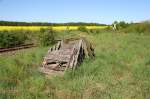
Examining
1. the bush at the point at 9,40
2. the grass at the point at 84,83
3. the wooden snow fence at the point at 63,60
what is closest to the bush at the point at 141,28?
the bush at the point at 9,40

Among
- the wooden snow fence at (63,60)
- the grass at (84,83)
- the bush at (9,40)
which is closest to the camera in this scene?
the grass at (84,83)

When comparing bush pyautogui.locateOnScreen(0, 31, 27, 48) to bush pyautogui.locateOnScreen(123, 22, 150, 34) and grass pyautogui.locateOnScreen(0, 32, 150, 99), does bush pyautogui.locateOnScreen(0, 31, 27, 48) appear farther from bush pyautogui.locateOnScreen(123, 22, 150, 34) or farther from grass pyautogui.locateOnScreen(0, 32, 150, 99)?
bush pyautogui.locateOnScreen(123, 22, 150, 34)

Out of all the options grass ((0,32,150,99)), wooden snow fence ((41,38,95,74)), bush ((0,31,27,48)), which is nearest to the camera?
grass ((0,32,150,99))

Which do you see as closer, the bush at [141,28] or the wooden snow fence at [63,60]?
the wooden snow fence at [63,60]

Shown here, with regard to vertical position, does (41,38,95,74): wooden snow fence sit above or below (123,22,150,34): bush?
above

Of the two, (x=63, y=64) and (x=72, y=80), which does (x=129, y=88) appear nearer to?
(x=72, y=80)

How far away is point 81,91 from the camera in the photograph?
8805mm

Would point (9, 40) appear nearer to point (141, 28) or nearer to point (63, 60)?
point (63, 60)

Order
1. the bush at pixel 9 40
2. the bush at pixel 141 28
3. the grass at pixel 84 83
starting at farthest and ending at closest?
1. the bush at pixel 141 28
2. the bush at pixel 9 40
3. the grass at pixel 84 83

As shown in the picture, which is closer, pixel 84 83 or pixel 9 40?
pixel 84 83

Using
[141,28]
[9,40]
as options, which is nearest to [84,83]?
[9,40]


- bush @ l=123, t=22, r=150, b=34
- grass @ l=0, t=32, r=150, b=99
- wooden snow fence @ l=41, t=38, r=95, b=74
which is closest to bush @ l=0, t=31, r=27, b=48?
wooden snow fence @ l=41, t=38, r=95, b=74

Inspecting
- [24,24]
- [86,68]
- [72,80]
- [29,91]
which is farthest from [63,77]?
[24,24]

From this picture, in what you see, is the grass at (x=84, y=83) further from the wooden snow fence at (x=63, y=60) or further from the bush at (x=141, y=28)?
the bush at (x=141, y=28)
